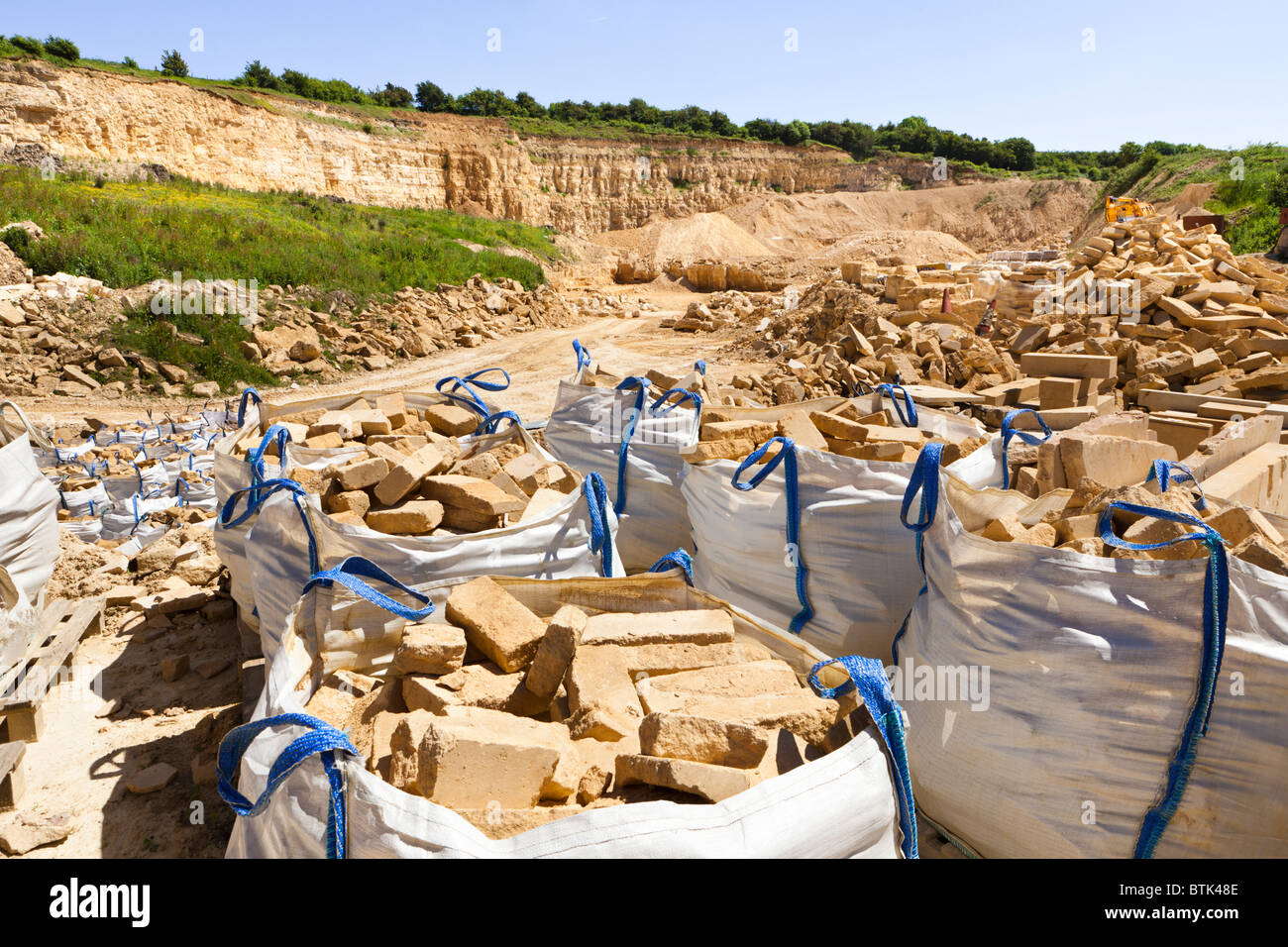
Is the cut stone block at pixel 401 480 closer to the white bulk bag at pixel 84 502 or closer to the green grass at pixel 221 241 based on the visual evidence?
the white bulk bag at pixel 84 502

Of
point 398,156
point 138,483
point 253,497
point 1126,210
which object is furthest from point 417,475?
point 398,156

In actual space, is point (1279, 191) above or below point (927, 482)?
above

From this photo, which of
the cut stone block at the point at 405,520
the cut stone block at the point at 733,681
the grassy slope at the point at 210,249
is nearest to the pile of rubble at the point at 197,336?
the grassy slope at the point at 210,249

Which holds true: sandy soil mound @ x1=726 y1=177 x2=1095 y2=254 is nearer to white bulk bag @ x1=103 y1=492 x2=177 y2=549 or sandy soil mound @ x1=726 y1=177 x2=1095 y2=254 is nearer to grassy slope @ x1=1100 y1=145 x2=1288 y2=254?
grassy slope @ x1=1100 y1=145 x2=1288 y2=254

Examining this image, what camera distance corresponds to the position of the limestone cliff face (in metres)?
24.4

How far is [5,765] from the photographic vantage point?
2.97 m

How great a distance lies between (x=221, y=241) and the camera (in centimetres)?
1598

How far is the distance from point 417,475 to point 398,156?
33.6 metres

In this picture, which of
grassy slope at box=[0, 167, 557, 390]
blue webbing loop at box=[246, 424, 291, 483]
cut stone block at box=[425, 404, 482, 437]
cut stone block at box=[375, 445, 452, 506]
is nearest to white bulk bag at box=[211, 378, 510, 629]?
blue webbing loop at box=[246, 424, 291, 483]

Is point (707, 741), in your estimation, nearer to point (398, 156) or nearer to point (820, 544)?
point (820, 544)

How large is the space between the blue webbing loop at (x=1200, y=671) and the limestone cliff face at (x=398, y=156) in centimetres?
2876

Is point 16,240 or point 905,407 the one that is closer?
point 905,407

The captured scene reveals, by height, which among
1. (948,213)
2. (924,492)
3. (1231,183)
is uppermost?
(948,213)

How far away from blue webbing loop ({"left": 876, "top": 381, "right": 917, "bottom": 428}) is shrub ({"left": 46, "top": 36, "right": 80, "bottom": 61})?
31.7 meters
